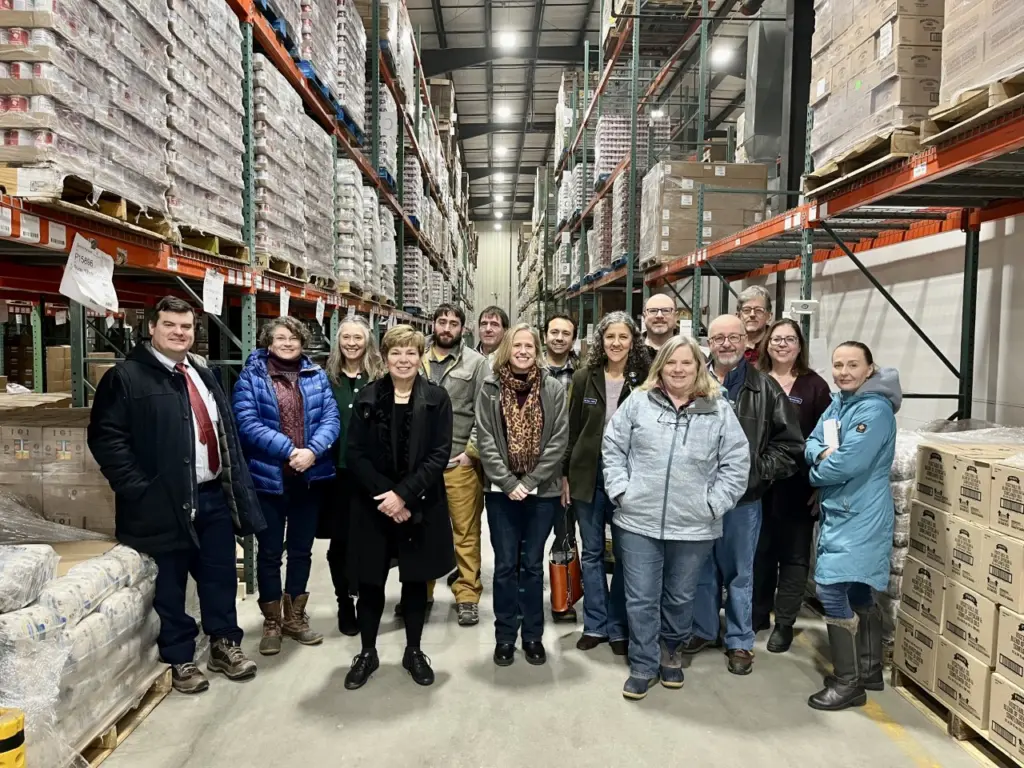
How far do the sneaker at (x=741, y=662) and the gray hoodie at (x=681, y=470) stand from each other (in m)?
0.85

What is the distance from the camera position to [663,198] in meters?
7.68

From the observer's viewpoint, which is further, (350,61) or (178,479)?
(350,61)

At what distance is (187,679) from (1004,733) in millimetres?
3767

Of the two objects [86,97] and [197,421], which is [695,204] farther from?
[86,97]

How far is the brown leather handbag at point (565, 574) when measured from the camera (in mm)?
4188

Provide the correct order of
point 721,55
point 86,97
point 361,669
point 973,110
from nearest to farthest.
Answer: point 86,97, point 973,110, point 361,669, point 721,55

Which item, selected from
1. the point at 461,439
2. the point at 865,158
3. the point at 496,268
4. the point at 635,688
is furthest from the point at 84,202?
the point at 496,268

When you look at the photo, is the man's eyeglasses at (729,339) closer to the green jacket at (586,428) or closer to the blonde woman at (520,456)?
the green jacket at (586,428)

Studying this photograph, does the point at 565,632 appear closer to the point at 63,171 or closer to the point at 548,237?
the point at 63,171

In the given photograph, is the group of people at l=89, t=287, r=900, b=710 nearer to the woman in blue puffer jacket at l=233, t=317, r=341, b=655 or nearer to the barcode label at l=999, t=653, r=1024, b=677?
the woman in blue puffer jacket at l=233, t=317, r=341, b=655

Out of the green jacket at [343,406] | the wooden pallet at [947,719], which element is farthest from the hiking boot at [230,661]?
→ the wooden pallet at [947,719]

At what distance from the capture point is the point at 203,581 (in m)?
3.52

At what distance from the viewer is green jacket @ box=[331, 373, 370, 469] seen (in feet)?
13.0

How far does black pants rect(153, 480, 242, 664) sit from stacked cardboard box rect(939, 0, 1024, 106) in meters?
3.88
